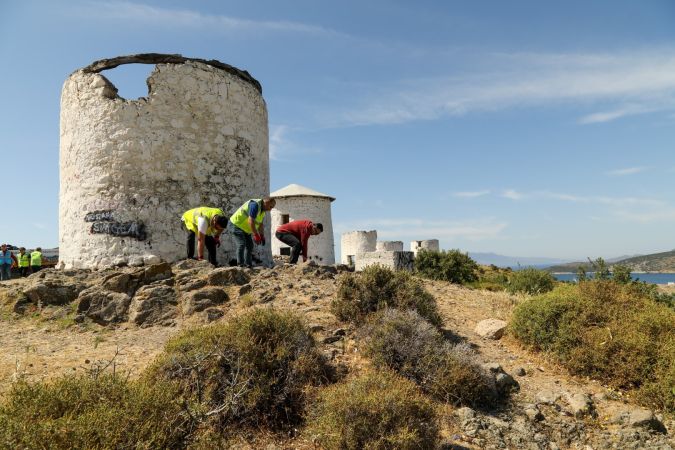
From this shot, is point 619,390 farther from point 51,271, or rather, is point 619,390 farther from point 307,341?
point 51,271

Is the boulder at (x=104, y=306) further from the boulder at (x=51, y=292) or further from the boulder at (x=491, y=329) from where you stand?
the boulder at (x=491, y=329)

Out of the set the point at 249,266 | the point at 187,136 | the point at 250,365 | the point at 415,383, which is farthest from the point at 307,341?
the point at 187,136

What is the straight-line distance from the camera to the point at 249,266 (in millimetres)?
9320

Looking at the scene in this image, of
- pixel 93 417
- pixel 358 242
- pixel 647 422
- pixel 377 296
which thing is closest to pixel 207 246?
pixel 377 296

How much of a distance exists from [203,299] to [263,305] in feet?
3.35

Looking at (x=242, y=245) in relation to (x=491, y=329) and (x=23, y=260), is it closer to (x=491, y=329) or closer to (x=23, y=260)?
(x=491, y=329)

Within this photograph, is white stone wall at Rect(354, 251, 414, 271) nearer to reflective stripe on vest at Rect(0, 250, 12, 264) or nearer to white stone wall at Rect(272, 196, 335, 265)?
white stone wall at Rect(272, 196, 335, 265)

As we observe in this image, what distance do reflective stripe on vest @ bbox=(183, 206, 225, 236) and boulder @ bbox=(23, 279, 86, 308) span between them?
7.42 feet

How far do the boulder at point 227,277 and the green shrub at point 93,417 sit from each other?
428 centimetres

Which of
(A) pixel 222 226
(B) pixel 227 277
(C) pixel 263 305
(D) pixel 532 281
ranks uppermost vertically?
(A) pixel 222 226

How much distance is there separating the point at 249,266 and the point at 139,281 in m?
2.17

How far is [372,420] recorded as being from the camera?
3896 millimetres

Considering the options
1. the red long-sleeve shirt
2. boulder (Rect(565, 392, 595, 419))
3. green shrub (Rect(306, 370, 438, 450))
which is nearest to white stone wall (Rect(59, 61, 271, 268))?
the red long-sleeve shirt

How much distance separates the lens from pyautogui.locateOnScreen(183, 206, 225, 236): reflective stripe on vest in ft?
28.6
